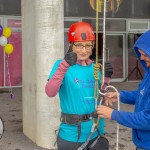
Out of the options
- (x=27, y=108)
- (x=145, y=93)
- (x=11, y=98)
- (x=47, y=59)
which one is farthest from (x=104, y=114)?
(x=11, y=98)

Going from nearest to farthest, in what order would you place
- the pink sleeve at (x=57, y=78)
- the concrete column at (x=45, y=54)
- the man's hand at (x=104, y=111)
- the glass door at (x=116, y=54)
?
the man's hand at (x=104, y=111) → the pink sleeve at (x=57, y=78) → the concrete column at (x=45, y=54) → the glass door at (x=116, y=54)

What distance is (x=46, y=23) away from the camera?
17.2ft

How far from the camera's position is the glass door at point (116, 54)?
14.3 metres

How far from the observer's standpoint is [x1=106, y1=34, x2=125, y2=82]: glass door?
14.3 m

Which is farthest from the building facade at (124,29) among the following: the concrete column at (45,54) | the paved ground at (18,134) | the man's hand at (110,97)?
the man's hand at (110,97)

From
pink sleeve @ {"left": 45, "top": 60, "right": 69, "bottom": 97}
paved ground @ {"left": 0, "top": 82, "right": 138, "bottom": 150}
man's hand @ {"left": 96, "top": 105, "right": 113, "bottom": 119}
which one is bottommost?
paved ground @ {"left": 0, "top": 82, "right": 138, "bottom": 150}

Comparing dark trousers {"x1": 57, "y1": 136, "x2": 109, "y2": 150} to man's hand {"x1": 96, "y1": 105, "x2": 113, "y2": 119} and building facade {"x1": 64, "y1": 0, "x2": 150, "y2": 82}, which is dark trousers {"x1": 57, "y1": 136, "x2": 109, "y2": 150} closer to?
man's hand {"x1": 96, "y1": 105, "x2": 113, "y2": 119}

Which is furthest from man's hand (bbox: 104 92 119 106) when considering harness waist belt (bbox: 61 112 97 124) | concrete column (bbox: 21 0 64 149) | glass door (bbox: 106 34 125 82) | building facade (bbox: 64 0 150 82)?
glass door (bbox: 106 34 125 82)

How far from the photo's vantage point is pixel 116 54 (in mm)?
14539

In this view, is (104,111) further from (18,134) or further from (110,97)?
(18,134)

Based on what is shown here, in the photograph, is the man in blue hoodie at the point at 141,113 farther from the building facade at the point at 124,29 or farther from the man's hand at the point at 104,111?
the building facade at the point at 124,29

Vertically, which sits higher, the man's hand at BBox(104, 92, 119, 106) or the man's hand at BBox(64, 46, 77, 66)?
the man's hand at BBox(64, 46, 77, 66)

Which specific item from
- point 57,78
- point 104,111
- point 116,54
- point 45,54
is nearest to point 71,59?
point 57,78

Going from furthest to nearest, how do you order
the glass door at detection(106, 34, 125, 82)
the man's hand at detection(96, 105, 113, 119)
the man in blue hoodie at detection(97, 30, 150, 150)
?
1. the glass door at detection(106, 34, 125, 82)
2. the man's hand at detection(96, 105, 113, 119)
3. the man in blue hoodie at detection(97, 30, 150, 150)
